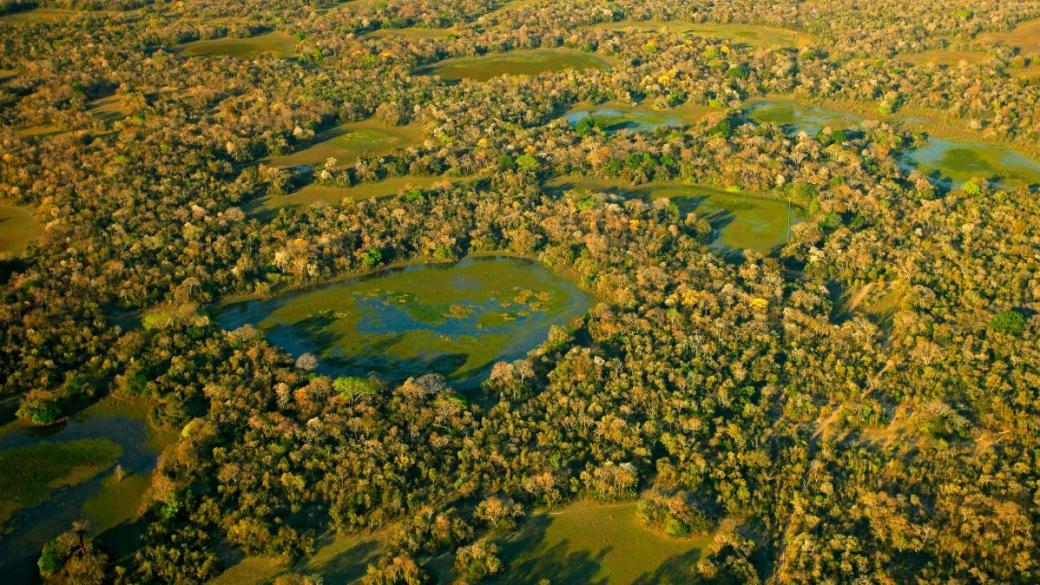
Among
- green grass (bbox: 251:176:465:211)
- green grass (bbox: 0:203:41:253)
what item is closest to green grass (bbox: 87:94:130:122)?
green grass (bbox: 0:203:41:253)

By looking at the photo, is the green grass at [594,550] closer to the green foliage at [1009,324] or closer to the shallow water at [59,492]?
the shallow water at [59,492]

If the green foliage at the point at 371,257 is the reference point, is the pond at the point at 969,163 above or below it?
below

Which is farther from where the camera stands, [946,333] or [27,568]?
[946,333]

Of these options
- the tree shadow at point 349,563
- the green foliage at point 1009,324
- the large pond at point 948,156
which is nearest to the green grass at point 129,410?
the tree shadow at point 349,563

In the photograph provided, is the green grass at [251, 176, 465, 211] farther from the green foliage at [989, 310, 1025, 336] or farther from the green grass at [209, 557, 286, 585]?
the green foliage at [989, 310, 1025, 336]

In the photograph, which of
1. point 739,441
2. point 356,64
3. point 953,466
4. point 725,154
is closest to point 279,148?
point 356,64

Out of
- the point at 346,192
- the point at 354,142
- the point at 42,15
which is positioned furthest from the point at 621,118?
the point at 42,15

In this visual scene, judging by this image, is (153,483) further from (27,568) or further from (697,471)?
(697,471)
